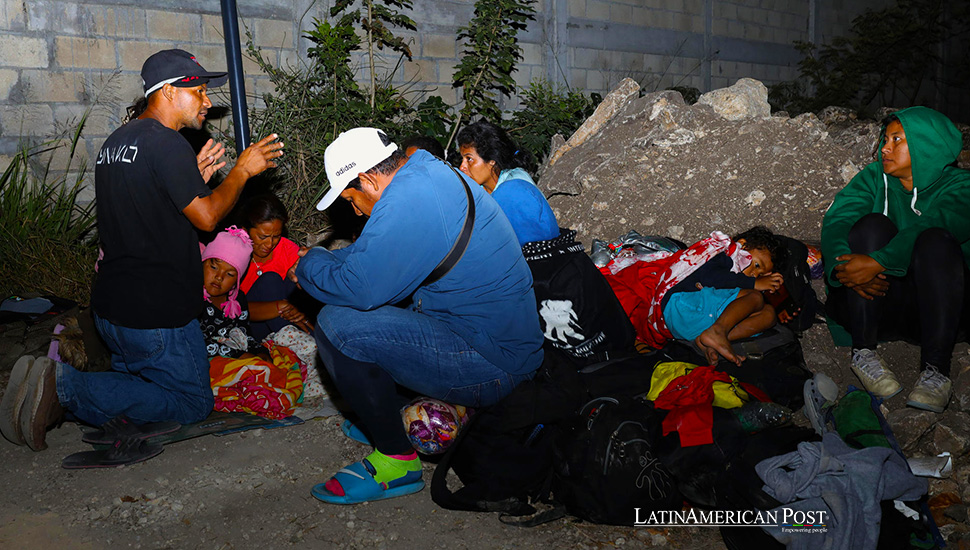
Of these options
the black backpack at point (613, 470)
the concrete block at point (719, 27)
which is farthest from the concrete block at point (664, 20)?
the black backpack at point (613, 470)

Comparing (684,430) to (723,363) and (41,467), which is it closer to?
(723,363)

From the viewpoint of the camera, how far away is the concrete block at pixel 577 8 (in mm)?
7824

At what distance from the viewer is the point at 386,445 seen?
9.45 feet

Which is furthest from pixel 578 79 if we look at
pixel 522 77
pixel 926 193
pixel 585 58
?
pixel 926 193

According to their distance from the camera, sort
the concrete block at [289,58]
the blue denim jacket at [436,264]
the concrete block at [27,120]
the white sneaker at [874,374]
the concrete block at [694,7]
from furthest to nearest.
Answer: the concrete block at [694,7] → the concrete block at [289,58] → the concrete block at [27,120] → the white sneaker at [874,374] → the blue denim jacket at [436,264]

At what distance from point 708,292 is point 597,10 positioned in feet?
18.1

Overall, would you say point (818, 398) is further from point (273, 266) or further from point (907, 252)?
point (273, 266)

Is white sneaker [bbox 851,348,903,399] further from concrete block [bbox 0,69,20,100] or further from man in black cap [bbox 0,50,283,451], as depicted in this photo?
concrete block [bbox 0,69,20,100]

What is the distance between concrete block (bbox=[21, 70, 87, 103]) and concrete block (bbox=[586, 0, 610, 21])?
5.18m

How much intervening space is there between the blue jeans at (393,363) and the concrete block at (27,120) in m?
3.42

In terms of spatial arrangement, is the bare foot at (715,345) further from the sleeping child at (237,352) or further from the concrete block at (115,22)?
the concrete block at (115,22)

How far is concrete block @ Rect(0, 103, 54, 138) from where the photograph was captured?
4.87 metres

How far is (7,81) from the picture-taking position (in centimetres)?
482

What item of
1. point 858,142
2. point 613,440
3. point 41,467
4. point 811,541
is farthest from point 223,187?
point 858,142
